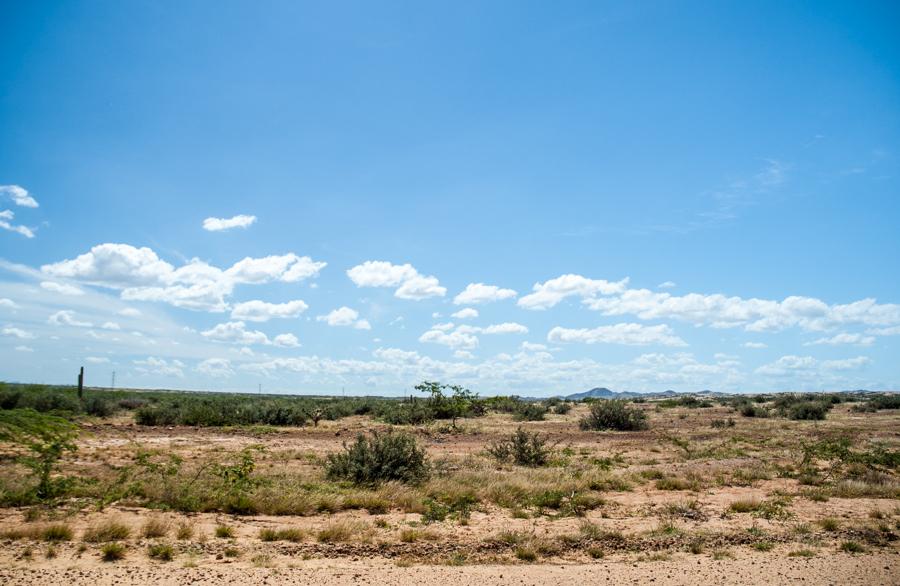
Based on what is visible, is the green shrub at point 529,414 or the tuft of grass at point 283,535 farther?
the green shrub at point 529,414

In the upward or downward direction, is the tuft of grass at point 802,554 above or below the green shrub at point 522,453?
below

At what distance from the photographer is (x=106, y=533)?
9.08 m

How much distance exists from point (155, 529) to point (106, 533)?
2.33 feet

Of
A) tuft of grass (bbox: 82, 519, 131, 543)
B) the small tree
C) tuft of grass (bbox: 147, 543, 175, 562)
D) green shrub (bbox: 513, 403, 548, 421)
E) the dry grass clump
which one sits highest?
the small tree

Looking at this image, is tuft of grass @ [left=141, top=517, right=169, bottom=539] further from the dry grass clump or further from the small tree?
the dry grass clump

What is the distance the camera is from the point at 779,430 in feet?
101

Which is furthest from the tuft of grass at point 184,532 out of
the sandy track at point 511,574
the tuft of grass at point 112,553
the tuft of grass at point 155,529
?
the sandy track at point 511,574

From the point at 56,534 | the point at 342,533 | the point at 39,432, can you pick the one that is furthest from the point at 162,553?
the point at 39,432

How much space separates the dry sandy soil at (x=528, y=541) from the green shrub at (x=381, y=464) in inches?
29.5

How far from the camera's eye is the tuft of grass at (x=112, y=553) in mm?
8195

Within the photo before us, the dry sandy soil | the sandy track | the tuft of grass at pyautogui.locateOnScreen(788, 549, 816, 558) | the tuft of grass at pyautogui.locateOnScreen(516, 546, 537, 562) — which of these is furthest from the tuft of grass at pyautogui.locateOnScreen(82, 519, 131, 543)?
the tuft of grass at pyautogui.locateOnScreen(788, 549, 816, 558)

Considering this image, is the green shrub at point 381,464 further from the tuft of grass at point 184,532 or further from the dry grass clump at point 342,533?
the tuft of grass at point 184,532

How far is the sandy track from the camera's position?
750 centimetres

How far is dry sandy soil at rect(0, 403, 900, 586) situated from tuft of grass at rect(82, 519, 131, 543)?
0.12 meters
